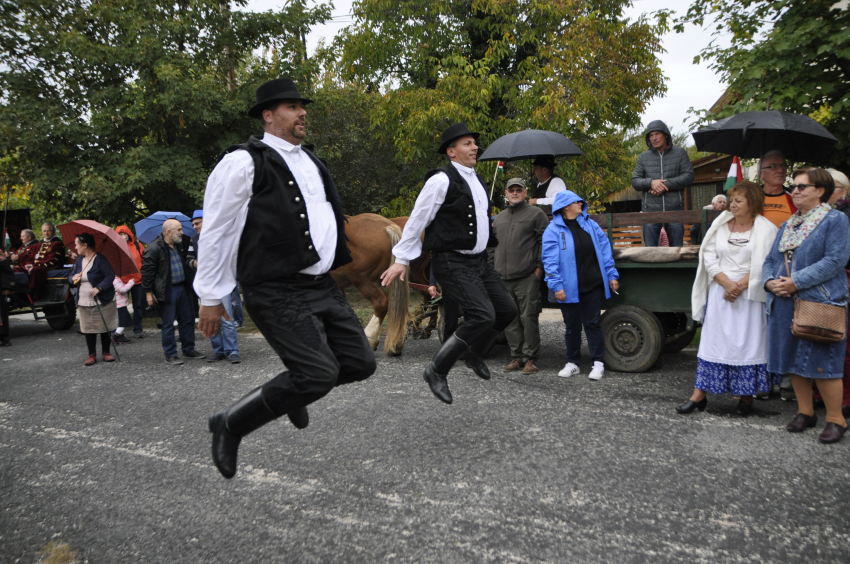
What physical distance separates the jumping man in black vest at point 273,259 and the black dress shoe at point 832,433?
10.7 ft

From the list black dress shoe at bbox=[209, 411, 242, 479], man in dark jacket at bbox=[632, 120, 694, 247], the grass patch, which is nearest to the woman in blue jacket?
man in dark jacket at bbox=[632, 120, 694, 247]

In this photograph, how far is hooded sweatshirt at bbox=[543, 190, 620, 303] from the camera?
253 inches

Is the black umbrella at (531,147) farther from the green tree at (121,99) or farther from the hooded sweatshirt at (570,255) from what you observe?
the green tree at (121,99)

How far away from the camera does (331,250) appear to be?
340 centimetres

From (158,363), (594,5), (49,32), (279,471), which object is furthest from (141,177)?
(279,471)

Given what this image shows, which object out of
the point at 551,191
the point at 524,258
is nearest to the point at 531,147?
the point at 551,191

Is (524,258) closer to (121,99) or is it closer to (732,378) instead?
(732,378)

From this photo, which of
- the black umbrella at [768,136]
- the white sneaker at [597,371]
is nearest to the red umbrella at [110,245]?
the white sneaker at [597,371]

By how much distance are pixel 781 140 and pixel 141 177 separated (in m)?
11.5

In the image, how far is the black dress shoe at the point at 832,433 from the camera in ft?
14.3

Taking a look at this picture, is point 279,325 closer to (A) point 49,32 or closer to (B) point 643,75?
(B) point 643,75

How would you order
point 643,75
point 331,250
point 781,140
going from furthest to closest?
point 643,75, point 781,140, point 331,250

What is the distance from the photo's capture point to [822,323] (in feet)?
14.5

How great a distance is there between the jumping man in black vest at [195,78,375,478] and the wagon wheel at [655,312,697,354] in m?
5.04
